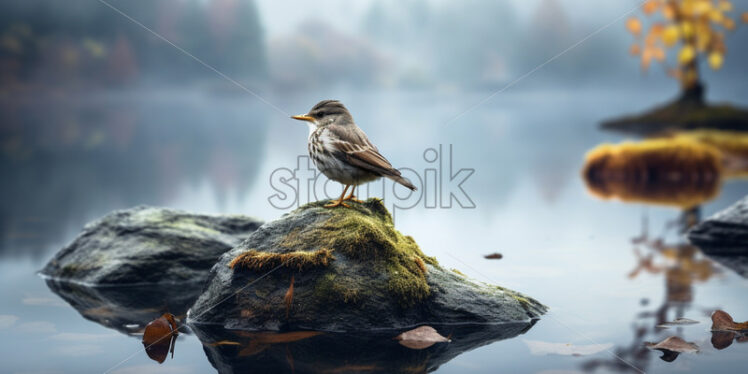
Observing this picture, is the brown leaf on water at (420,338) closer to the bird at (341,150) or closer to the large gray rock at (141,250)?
the bird at (341,150)

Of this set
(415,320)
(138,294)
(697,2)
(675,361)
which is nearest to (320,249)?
(415,320)

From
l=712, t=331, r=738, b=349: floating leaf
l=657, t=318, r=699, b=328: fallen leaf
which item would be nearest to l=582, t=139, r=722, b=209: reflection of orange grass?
l=657, t=318, r=699, b=328: fallen leaf

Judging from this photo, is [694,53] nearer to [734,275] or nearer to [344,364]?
[734,275]

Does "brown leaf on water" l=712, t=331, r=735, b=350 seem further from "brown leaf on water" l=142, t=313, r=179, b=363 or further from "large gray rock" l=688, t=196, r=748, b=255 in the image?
"brown leaf on water" l=142, t=313, r=179, b=363

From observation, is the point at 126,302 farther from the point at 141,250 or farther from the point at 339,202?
the point at 339,202

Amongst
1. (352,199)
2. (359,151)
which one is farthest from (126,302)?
(359,151)

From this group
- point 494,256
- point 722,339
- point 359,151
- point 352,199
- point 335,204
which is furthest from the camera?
point 494,256
